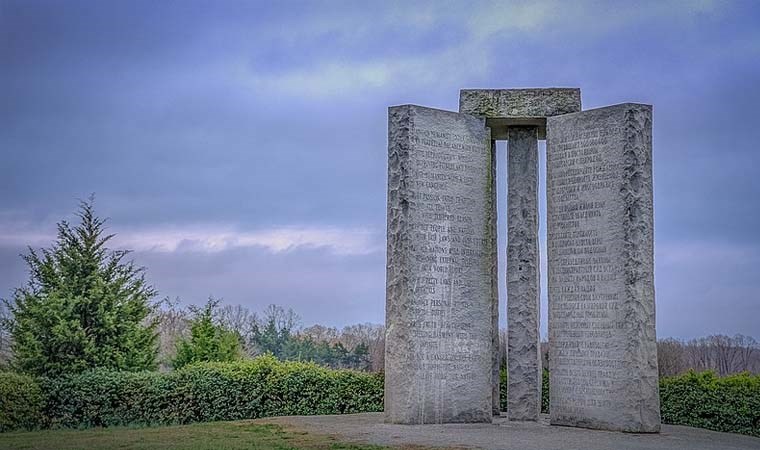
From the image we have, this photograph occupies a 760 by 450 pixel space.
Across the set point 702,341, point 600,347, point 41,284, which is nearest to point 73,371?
point 41,284

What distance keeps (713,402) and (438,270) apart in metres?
5.07

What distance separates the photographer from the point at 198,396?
1535cm

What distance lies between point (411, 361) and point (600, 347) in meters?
2.80

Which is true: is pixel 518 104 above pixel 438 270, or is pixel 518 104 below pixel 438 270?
above

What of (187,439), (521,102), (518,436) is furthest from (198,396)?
(521,102)

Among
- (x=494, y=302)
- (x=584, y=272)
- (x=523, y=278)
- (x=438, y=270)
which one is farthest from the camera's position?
(x=494, y=302)

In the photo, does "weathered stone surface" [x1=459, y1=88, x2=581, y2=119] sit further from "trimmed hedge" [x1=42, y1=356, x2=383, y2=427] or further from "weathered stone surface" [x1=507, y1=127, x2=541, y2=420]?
"trimmed hedge" [x1=42, y1=356, x2=383, y2=427]

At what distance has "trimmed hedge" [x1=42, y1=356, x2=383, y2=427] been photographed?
50.3 feet

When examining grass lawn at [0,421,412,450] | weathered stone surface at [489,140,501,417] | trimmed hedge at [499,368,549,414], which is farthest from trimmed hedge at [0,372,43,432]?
trimmed hedge at [499,368,549,414]

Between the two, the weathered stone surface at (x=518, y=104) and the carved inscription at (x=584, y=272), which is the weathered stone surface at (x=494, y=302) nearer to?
the weathered stone surface at (x=518, y=104)

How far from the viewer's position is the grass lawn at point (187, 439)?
10484 mm

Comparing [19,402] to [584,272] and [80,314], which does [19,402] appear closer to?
[80,314]

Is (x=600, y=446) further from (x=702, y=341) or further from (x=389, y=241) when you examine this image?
(x=702, y=341)

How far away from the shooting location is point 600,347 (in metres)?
12.2
